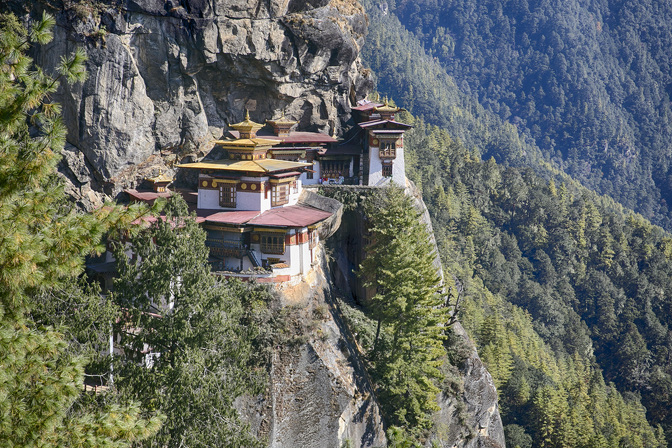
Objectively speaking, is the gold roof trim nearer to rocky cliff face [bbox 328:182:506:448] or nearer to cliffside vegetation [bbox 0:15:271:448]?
cliffside vegetation [bbox 0:15:271:448]

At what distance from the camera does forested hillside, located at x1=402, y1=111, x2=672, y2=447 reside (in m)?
67.8

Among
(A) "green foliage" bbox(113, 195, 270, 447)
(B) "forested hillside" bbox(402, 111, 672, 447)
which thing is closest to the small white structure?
(A) "green foliage" bbox(113, 195, 270, 447)

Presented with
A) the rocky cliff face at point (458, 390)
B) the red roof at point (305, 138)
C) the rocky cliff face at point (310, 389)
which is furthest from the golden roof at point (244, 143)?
the rocky cliff face at point (310, 389)

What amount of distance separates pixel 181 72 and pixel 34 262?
2825 cm

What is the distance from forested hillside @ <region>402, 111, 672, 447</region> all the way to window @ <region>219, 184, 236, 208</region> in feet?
106

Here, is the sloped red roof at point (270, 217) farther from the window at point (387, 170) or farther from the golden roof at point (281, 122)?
the golden roof at point (281, 122)

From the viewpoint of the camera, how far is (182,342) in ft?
68.7

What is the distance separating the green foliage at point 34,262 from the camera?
38.7 ft

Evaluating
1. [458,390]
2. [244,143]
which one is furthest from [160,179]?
[458,390]

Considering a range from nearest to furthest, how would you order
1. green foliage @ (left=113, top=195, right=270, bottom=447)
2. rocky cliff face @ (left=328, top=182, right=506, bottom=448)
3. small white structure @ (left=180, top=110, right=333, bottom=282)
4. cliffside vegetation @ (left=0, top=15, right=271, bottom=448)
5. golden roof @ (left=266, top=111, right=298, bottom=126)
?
1. cliffside vegetation @ (left=0, top=15, right=271, bottom=448)
2. green foliage @ (left=113, top=195, right=270, bottom=447)
3. small white structure @ (left=180, top=110, right=333, bottom=282)
4. rocky cliff face @ (left=328, top=182, right=506, bottom=448)
5. golden roof @ (left=266, top=111, right=298, bottom=126)

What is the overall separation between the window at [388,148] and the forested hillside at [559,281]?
21591 mm

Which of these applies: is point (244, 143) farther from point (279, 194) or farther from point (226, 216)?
point (226, 216)

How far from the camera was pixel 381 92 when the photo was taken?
538 ft

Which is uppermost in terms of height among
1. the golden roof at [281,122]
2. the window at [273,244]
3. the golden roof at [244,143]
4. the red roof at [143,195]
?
the golden roof at [281,122]
